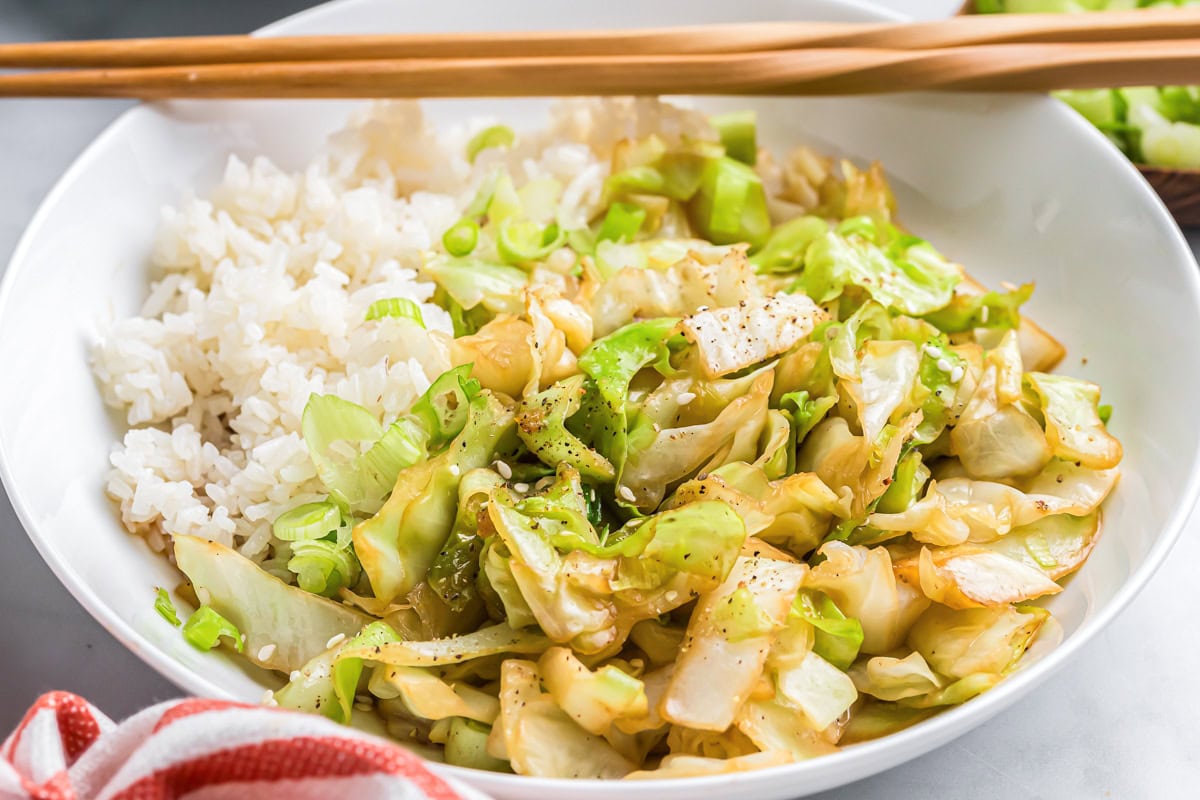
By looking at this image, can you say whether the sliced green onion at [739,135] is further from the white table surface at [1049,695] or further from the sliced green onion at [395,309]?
the white table surface at [1049,695]

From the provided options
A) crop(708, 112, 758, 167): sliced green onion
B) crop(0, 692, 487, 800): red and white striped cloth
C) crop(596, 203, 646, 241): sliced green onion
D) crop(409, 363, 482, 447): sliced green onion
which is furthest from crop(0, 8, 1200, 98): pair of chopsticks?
crop(0, 692, 487, 800): red and white striped cloth

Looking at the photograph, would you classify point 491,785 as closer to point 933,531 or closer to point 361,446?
point 361,446

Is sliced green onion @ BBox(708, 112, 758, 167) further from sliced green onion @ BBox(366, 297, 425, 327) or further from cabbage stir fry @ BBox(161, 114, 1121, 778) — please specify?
sliced green onion @ BBox(366, 297, 425, 327)

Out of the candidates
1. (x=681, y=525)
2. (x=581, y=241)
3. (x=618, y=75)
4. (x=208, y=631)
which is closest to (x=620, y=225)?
(x=581, y=241)

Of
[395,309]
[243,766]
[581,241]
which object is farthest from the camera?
[581,241]

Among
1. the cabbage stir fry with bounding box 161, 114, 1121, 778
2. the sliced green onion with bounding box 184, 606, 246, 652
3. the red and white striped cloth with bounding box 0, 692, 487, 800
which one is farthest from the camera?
the sliced green onion with bounding box 184, 606, 246, 652

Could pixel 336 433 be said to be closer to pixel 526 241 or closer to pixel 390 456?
pixel 390 456
